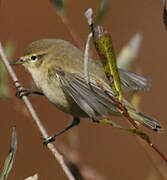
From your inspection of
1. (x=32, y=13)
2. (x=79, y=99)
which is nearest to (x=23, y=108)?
(x=79, y=99)

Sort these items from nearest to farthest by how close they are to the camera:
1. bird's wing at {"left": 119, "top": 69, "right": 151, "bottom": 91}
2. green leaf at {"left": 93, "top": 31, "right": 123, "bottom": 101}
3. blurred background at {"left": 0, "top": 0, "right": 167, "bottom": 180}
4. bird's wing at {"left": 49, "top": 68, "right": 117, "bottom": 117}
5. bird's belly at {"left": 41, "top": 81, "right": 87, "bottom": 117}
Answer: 1. green leaf at {"left": 93, "top": 31, "right": 123, "bottom": 101}
2. bird's wing at {"left": 49, "top": 68, "right": 117, "bottom": 117}
3. bird's belly at {"left": 41, "top": 81, "right": 87, "bottom": 117}
4. bird's wing at {"left": 119, "top": 69, "right": 151, "bottom": 91}
5. blurred background at {"left": 0, "top": 0, "right": 167, "bottom": 180}

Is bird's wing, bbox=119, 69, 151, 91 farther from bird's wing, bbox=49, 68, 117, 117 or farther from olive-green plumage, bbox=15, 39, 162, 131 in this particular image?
bird's wing, bbox=49, 68, 117, 117

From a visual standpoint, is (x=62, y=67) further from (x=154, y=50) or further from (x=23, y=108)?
(x=154, y=50)

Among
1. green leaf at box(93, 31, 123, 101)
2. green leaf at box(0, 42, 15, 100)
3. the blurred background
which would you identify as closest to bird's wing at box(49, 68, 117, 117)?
green leaf at box(93, 31, 123, 101)

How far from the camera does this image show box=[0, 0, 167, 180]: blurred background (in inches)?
164

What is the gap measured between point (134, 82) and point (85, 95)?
71cm

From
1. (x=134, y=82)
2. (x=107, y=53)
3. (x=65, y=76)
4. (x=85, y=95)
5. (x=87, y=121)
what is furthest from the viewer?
(x=87, y=121)

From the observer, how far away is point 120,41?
5.33 m

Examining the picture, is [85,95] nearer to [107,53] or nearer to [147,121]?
[147,121]

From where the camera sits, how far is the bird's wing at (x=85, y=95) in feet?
4.46

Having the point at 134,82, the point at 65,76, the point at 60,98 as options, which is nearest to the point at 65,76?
the point at 65,76

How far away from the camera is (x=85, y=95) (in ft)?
5.07

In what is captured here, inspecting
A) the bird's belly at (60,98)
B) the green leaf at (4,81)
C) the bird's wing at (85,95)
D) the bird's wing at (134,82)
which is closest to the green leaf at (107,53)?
the bird's wing at (85,95)

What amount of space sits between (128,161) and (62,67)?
8.04 ft
